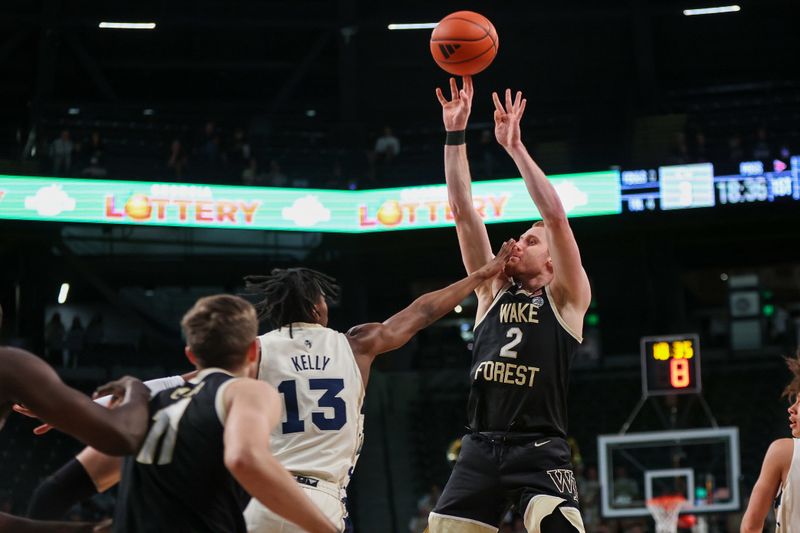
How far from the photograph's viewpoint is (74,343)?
20.2 m

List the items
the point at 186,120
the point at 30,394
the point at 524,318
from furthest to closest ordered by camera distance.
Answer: the point at 186,120 < the point at 524,318 < the point at 30,394

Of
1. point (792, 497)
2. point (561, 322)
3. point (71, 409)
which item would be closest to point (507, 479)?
point (561, 322)

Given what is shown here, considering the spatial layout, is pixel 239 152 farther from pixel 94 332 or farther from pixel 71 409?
pixel 71 409

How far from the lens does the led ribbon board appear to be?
19.3 m

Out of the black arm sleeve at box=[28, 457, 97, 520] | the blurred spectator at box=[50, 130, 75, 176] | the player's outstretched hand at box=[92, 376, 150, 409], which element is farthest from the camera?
the blurred spectator at box=[50, 130, 75, 176]

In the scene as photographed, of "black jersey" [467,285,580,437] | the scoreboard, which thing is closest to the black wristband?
"black jersey" [467,285,580,437]

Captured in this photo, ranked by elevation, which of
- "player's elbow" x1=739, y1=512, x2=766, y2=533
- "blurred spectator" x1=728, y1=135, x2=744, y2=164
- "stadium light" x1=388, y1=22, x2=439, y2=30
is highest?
"stadium light" x1=388, y1=22, x2=439, y2=30

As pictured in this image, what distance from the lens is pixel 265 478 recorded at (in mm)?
3443

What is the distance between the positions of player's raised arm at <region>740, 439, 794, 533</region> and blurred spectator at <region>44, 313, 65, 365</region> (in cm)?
1626

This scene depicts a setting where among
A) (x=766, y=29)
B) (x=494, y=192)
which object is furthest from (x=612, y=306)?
(x=766, y=29)

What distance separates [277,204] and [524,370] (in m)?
14.9

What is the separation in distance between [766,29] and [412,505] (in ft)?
41.2

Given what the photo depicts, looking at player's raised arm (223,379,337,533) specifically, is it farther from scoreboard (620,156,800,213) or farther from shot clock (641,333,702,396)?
scoreboard (620,156,800,213)

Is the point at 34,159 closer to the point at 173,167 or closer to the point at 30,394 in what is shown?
the point at 173,167
